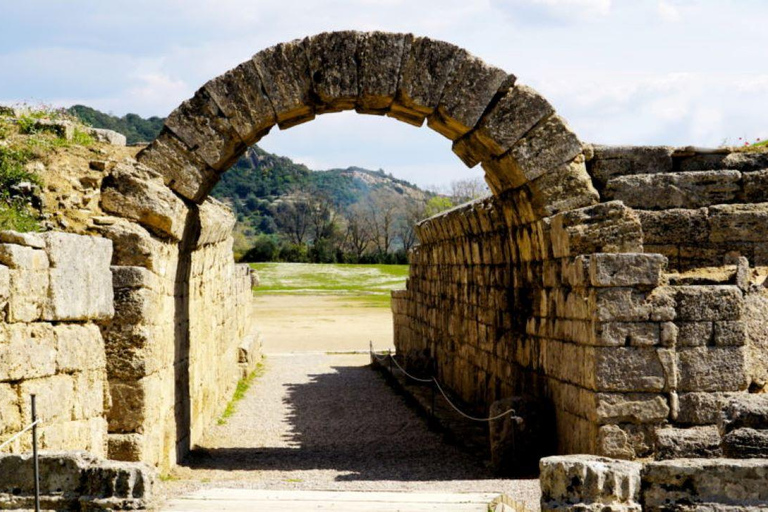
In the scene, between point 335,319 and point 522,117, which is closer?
point 522,117

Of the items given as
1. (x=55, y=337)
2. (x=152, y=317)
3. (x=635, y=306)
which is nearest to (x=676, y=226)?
(x=635, y=306)

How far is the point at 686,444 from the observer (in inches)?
312

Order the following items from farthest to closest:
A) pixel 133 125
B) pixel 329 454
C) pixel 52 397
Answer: pixel 133 125 < pixel 329 454 < pixel 52 397

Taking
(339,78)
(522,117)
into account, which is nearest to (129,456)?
(339,78)

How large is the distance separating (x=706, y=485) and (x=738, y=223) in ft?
15.6

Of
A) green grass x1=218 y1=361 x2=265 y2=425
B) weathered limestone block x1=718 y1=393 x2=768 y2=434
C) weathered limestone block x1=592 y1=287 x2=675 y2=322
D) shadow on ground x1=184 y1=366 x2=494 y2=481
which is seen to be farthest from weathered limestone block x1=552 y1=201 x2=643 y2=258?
green grass x1=218 y1=361 x2=265 y2=425

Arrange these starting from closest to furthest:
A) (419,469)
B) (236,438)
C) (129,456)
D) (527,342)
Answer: (129,456)
(419,469)
(527,342)
(236,438)

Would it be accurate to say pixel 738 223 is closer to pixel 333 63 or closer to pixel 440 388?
pixel 333 63

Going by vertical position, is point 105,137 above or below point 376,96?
below

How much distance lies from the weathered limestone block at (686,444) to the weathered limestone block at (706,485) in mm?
2952

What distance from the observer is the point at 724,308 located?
327 inches

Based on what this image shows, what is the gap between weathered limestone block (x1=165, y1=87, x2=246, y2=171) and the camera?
9102mm

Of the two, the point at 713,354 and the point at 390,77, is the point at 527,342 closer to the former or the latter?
the point at 713,354

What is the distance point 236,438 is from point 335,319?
22.0m
